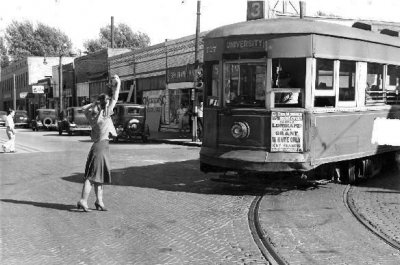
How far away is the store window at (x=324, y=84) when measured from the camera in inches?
328

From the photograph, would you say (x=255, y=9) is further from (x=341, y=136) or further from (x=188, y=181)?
(x=341, y=136)

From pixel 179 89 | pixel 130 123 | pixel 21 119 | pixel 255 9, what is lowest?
pixel 21 119

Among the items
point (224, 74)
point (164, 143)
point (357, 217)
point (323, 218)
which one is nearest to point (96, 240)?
point (323, 218)

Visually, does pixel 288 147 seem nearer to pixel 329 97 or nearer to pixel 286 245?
pixel 329 97

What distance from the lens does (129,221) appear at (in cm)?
673

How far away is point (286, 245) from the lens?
554 centimetres

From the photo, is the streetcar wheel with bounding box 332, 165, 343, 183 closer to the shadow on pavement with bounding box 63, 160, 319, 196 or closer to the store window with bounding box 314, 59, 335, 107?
the shadow on pavement with bounding box 63, 160, 319, 196

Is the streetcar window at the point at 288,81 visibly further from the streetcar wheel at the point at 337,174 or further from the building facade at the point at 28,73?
the building facade at the point at 28,73

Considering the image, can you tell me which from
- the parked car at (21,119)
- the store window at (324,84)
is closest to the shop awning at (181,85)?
the store window at (324,84)

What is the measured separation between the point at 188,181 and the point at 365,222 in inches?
179

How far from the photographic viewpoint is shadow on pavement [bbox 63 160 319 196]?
9.14 m

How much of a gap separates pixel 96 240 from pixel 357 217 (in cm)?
354

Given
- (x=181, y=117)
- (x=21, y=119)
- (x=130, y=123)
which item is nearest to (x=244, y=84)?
(x=130, y=123)

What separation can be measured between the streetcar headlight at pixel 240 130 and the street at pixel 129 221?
1.06m
